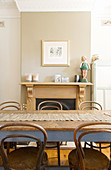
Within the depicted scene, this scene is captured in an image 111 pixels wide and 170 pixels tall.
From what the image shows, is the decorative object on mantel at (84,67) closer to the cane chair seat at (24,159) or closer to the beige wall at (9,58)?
the beige wall at (9,58)

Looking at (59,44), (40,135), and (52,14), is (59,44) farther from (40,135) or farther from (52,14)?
(40,135)

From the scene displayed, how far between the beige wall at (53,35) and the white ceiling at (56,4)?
0.33ft

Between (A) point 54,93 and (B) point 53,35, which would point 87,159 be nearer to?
(A) point 54,93

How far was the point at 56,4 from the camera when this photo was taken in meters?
2.92

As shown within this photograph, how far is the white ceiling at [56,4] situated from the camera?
9.38 feet

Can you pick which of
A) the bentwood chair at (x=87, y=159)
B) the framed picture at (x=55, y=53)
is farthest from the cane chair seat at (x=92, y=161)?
the framed picture at (x=55, y=53)

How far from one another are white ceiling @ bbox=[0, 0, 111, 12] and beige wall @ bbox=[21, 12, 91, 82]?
10 cm

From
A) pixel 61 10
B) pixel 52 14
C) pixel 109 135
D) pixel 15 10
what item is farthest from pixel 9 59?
pixel 109 135

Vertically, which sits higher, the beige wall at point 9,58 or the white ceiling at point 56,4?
the white ceiling at point 56,4

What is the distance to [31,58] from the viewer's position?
3064 millimetres

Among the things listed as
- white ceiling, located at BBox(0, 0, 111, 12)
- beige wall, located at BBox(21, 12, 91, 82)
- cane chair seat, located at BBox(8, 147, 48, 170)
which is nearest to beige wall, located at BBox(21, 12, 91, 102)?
beige wall, located at BBox(21, 12, 91, 82)

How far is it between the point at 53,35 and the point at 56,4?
0.67m

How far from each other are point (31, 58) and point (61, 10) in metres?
1.31

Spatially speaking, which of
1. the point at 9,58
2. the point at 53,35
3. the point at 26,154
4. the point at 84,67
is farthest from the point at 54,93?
the point at 26,154
